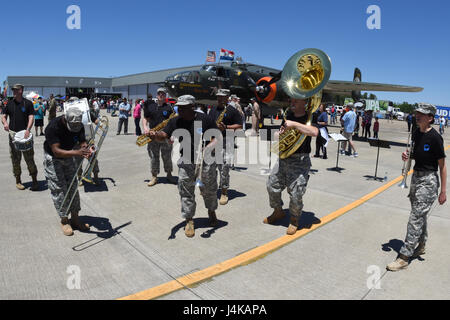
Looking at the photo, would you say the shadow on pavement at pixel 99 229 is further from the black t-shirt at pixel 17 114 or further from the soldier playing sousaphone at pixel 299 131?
the black t-shirt at pixel 17 114

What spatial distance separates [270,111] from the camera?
21.9m

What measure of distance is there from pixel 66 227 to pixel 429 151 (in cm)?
498

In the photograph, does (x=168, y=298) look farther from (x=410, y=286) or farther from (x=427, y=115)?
(x=427, y=115)

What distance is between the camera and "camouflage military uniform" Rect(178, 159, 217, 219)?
170 inches

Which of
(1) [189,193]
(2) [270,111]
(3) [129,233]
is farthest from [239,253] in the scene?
(2) [270,111]

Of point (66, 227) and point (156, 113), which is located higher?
point (156, 113)

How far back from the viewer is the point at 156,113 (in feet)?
23.1

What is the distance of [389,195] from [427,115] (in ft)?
11.8

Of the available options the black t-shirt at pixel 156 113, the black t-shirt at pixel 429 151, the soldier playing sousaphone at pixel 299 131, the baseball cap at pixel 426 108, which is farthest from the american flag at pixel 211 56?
the black t-shirt at pixel 429 151

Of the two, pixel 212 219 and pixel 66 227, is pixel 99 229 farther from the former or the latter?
pixel 212 219

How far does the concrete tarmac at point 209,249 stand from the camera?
3158 millimetres

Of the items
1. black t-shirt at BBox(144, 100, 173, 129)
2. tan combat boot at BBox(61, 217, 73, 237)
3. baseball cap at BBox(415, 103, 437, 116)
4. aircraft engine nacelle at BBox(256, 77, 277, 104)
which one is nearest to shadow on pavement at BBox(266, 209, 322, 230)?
baseball cap at BBox(415, 103, 437, 116)

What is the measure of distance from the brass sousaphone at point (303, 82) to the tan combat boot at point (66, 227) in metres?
3.30

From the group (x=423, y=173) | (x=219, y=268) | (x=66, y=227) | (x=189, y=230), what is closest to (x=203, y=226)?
(x=189, y=230)
